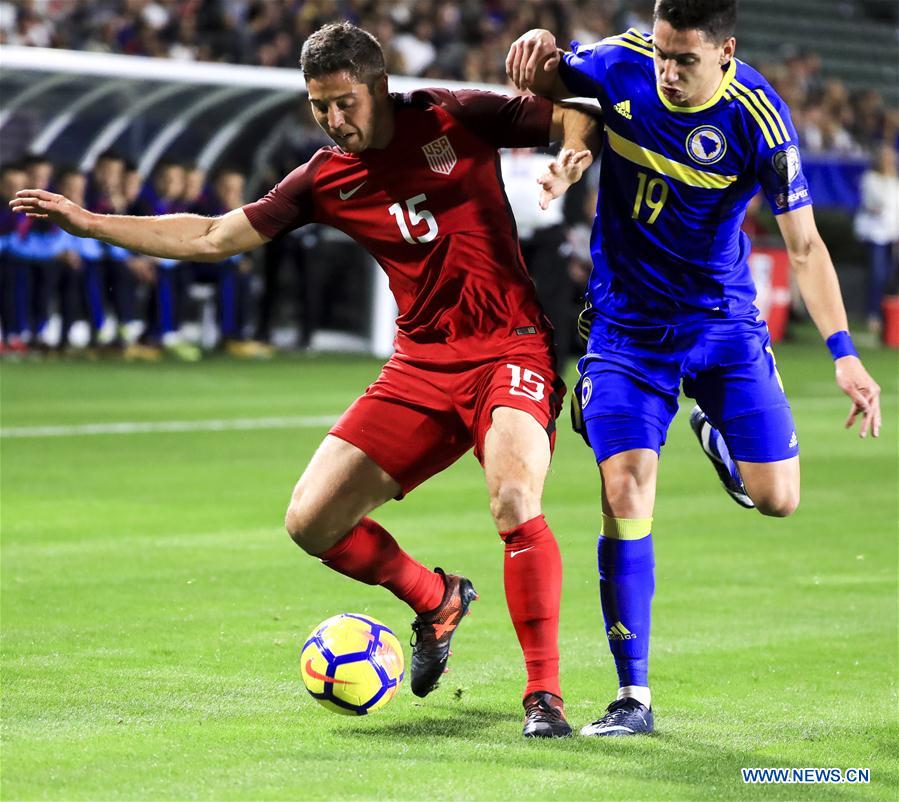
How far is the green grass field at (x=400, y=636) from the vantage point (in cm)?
474

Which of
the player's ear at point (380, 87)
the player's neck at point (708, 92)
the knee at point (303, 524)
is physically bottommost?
the knee at point (303, 524)

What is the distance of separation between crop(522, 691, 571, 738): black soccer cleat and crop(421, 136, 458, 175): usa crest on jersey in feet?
6.04

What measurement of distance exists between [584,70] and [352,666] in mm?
2205

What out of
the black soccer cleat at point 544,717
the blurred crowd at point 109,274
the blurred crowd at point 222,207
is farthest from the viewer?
the blurred crowd at point 109,274

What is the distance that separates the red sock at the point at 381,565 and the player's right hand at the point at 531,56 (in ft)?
5.40

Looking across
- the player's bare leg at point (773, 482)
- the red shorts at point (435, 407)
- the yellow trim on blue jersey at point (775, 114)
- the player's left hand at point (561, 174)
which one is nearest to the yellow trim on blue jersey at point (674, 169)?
the yellow trim on blue jersey at point (775, 114)

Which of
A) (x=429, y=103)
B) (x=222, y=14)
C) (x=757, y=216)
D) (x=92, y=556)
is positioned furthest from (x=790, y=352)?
(x=429, y=103)

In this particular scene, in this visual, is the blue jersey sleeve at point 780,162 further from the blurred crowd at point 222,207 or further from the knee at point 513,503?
the blurred crowd at point 222,207

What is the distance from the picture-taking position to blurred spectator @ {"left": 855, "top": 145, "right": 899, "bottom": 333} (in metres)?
24.3

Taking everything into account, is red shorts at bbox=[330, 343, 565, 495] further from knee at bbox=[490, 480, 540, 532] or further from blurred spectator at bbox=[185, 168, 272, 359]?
blurred spectator at bbox=[185, 168, 272, 359]

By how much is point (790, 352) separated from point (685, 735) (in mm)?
16466

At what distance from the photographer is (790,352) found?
2127 cm

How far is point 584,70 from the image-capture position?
5.82 m

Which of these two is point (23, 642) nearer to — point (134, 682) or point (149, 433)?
point (134, 682)
